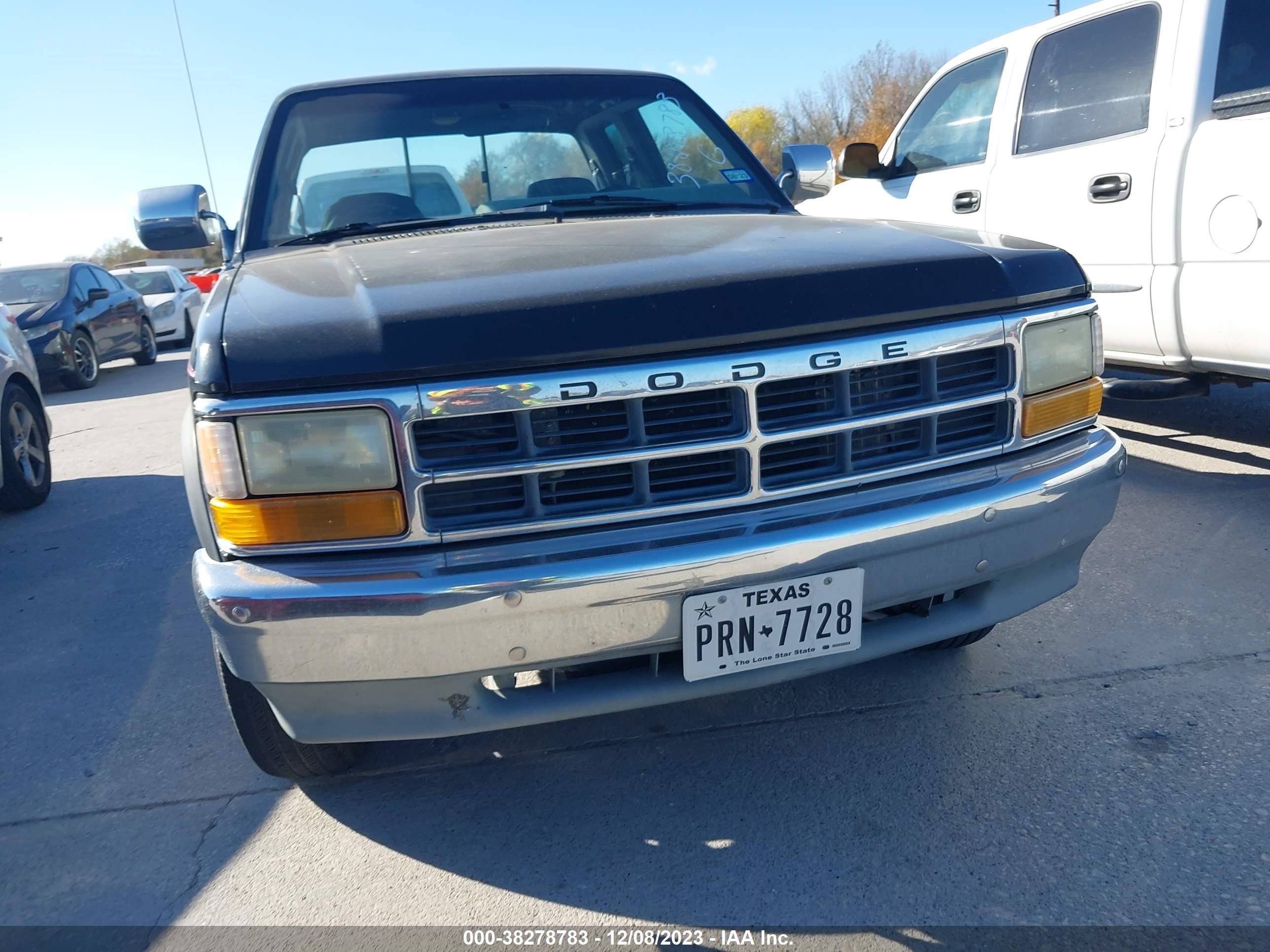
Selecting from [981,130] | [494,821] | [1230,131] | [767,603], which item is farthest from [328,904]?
[981,130]

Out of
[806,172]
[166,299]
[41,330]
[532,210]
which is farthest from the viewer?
[166,299]

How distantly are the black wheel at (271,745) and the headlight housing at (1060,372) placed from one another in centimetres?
178

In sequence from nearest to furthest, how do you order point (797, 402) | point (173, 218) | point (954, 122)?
point (797, 402)
point (173, 218)
point (954, 122)

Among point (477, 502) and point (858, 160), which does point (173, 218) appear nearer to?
point (477, 502)

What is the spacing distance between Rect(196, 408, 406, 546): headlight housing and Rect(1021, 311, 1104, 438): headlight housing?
1379 mm

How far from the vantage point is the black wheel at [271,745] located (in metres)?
2.17

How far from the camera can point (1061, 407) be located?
2.23 meters

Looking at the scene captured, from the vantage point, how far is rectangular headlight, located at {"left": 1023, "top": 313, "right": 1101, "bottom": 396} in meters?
2.15

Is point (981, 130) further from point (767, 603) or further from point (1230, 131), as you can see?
point (767, 603)

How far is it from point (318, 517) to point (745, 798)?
118cm

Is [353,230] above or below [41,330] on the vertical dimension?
above

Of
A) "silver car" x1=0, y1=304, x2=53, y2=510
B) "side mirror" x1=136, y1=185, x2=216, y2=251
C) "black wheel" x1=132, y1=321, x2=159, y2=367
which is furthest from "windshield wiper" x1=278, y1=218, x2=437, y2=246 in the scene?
"black wheel" x1=132, y1=321, x2=159, y2=367

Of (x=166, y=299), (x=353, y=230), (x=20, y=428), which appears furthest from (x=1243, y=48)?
(x=166, y=299)

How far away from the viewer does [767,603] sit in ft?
6.22
